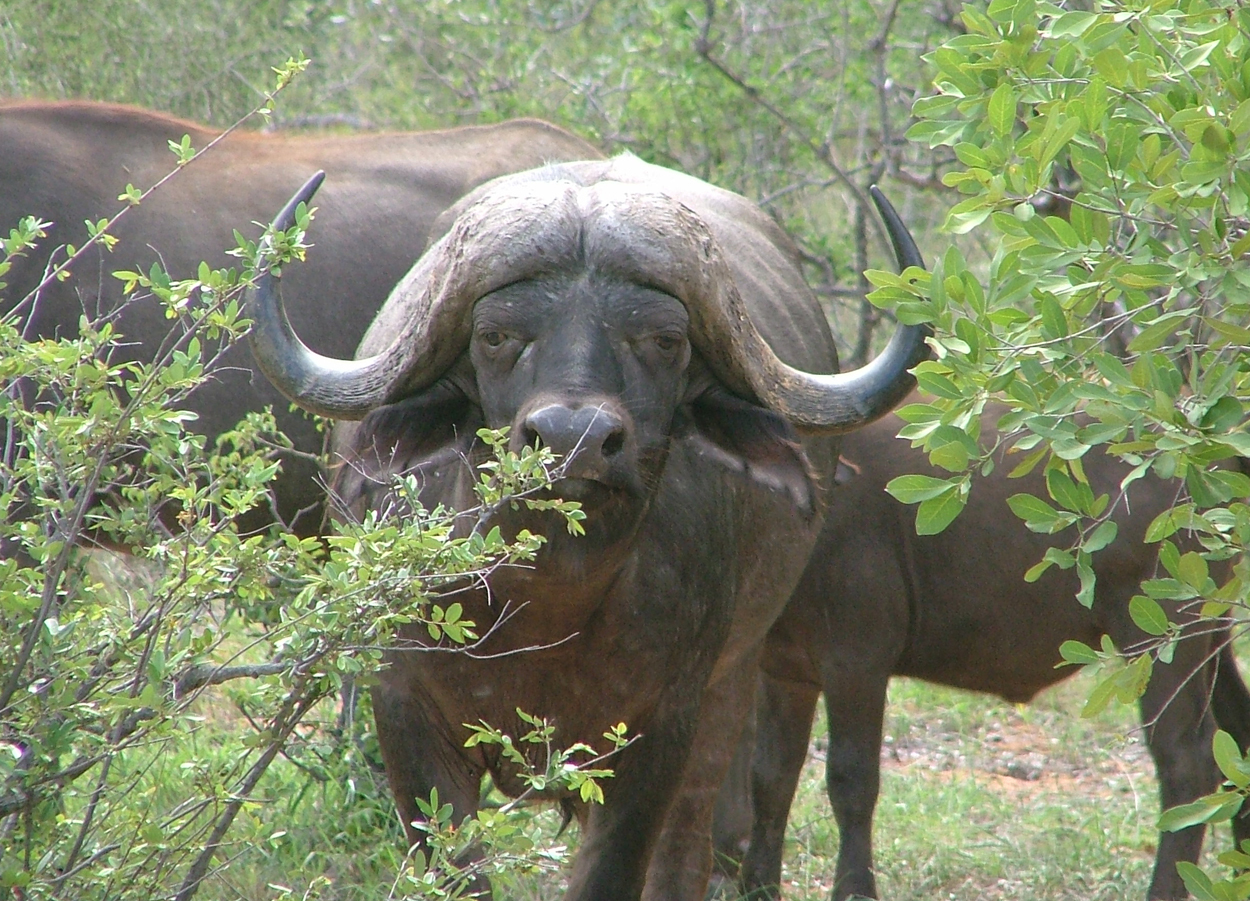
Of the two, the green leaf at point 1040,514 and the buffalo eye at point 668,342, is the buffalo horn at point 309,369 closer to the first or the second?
the buffalo eye at point 668,342

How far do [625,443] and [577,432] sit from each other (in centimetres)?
16

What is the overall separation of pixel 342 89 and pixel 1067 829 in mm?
6990

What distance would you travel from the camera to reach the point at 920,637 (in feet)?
18.1

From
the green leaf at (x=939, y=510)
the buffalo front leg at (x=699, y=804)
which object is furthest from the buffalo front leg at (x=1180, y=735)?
the green leaf at (x=939, y=510)

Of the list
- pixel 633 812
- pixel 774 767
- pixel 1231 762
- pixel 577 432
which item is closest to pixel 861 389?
pixel 577 432

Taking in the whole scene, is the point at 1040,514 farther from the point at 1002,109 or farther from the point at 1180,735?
the point at 1180,735

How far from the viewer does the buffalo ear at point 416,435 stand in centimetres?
363

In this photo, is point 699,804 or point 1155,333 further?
point 699,804

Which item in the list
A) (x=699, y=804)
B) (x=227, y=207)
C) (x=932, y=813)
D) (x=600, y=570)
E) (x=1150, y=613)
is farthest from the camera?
(x=932, y=813)

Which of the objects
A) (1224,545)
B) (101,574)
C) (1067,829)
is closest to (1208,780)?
(1067,829)

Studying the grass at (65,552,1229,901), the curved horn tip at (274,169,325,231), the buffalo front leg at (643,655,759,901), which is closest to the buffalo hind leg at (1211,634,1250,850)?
the grass at (65,552,1229,901)

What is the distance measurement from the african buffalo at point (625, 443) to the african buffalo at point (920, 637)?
1362 mm

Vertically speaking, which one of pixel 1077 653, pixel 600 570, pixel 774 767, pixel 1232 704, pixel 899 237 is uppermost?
pixel 899 237

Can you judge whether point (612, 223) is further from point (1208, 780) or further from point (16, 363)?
point (1208, 780)
